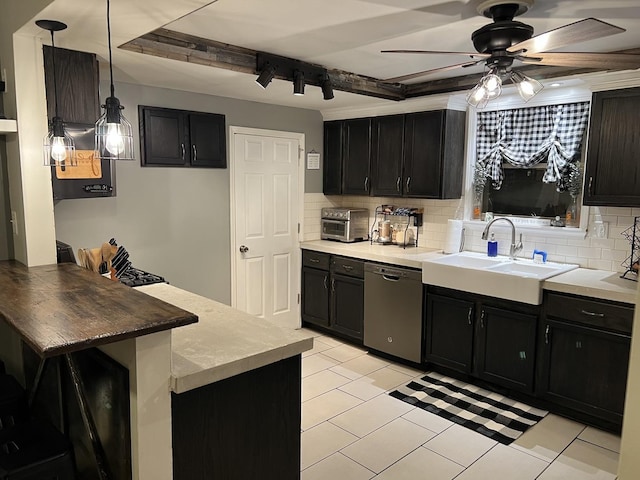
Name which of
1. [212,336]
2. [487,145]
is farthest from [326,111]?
[212,336]

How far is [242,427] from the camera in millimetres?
1963

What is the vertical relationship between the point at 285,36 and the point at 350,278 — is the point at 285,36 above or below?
above

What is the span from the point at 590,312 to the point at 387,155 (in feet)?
7.52

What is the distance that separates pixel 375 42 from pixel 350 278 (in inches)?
89.1

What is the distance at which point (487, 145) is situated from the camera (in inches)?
168

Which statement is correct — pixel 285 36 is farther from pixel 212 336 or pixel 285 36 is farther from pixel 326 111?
pixel 326 111

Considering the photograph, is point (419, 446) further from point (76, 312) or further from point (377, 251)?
point (76, 312)

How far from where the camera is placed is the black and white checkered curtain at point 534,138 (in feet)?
12.3

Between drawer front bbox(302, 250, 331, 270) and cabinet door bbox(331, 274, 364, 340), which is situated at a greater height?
drawer front bbox(302, 250, 331, 270)

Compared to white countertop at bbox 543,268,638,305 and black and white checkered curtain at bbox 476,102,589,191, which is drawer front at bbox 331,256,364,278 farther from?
white countertop at bbox 543,268,638,305

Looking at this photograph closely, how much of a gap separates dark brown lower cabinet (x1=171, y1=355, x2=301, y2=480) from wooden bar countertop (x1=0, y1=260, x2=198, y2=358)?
0.34m

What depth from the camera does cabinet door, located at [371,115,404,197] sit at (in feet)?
14.8

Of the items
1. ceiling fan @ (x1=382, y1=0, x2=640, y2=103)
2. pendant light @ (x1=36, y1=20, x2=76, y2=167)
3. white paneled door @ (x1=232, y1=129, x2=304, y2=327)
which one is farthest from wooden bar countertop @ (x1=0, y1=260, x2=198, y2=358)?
A: white paneled door @ (x1=232, y1=129, x2=304, y2=327)

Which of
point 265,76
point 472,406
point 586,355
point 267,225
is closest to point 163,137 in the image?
point 265,76
